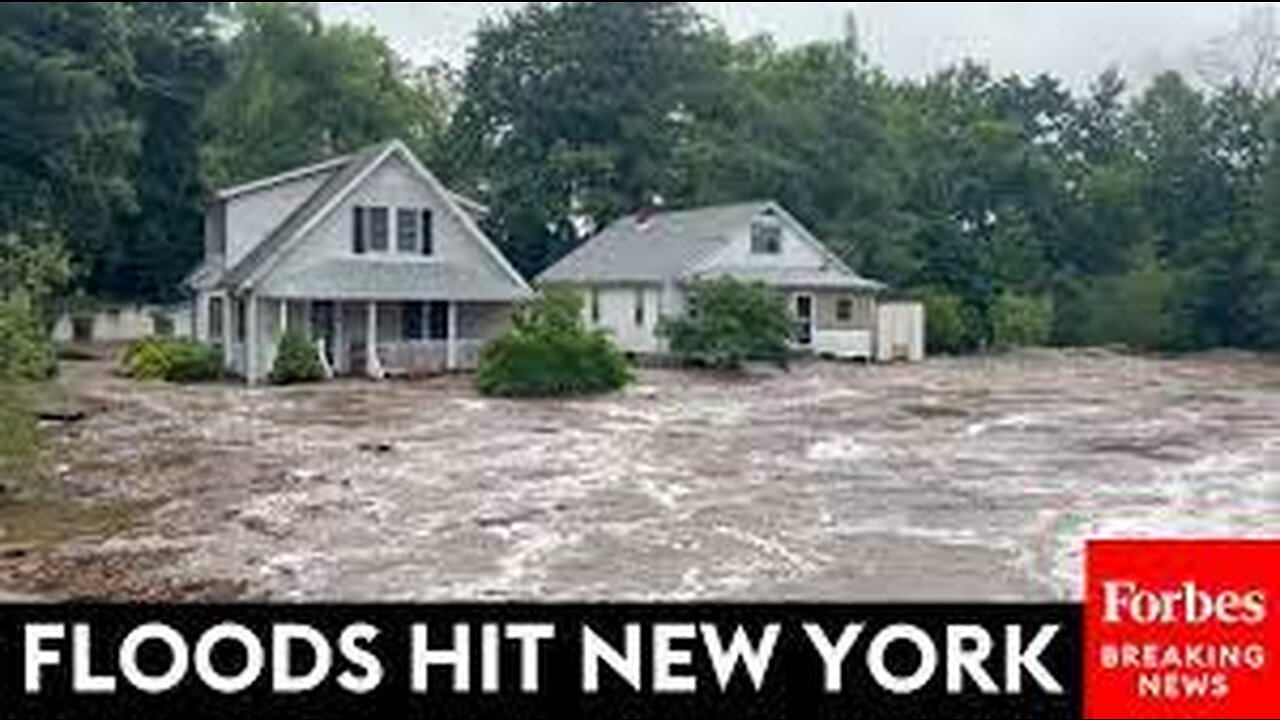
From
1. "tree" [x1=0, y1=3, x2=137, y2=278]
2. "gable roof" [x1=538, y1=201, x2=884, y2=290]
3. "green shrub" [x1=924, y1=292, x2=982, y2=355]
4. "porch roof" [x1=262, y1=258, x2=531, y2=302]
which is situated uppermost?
"tree" [x1=0, y1=3, x2=137, y2=278]

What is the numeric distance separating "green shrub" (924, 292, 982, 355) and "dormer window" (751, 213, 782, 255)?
6647 millimetres

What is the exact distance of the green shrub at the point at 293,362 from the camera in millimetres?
42625

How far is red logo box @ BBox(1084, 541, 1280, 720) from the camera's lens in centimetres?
916

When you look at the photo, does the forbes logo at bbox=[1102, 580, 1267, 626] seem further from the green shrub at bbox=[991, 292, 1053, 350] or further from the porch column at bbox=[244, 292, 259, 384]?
the green shrub at bbox=[991, 292, 1053, 350]

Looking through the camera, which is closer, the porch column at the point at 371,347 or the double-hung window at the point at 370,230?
the porch column at the point at 371,347

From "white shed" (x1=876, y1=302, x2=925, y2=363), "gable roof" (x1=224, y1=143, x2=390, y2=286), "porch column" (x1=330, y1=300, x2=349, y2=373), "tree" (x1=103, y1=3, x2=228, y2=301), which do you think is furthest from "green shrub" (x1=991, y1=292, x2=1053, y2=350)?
"tree" (x1=103, y1=3, x2=228, y2=301)

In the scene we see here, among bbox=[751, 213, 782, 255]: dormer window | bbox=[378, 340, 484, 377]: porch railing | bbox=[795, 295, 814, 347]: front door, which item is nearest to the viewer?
bbox=[378, 340, 484, 377]: porch railing

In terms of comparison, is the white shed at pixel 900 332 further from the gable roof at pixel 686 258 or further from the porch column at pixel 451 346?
the porch column at pixel 451 346

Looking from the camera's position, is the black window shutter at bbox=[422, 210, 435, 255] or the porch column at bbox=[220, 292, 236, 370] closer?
the black window shutter at bbox=[422, 210, 435, 255]

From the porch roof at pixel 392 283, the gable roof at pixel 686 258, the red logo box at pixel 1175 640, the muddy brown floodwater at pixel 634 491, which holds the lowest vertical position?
the muddy brown floodwater at pixel 634 491

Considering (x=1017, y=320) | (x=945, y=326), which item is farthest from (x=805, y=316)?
(x=1017, y=320)

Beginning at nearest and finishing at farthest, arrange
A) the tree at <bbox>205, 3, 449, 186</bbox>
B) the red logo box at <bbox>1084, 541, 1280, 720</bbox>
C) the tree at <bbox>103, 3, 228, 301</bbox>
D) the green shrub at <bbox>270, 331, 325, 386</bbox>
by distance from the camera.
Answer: the red logo box at <bbox>1084, 541, 1280, 720</bbox>, the green shrub at <bbox>270, 331, 325, 386</bbox>, the tree at <bbox>205, 3, 449, 186</bbox>, the tree at <bbox>103, 3, 228, 301</bbox>

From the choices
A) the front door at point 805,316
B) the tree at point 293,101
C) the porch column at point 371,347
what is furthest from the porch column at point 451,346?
the tree at point 293,101

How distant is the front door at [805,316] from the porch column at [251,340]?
1745 cm
